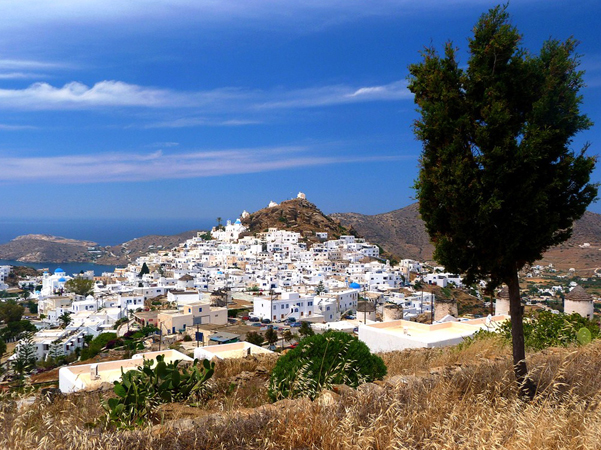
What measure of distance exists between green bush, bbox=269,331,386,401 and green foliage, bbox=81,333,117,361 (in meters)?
25.4

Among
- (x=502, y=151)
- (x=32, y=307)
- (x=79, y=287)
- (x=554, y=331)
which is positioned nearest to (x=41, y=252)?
(x=79, y=287)

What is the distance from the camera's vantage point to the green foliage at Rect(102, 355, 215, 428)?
3.61 metres

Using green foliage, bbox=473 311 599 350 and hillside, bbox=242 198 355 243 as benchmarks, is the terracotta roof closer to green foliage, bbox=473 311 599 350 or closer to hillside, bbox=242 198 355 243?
green foliage, bbox=473 311 599 350

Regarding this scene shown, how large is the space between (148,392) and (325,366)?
1769mm

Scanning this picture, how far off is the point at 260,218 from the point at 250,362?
102 metres

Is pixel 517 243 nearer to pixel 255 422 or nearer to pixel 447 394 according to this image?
pixel 447 394

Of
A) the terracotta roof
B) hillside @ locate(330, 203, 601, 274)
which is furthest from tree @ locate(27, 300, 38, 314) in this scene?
the terracotta roof

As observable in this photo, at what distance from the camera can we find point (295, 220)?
105438 mm

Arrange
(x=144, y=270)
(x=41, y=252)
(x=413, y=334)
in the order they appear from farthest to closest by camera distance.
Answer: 1. (x=41, y=252)
2. (x=144, y=270)
3. (x=413, y=334)

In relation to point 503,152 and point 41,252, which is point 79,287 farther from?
point 41,252

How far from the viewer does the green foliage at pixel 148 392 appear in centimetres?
361

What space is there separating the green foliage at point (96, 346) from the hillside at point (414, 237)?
42.2 metres

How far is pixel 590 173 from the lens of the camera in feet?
13.8

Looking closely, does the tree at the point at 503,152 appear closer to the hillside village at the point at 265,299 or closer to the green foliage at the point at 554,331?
the green foliage at the point at 554,331
